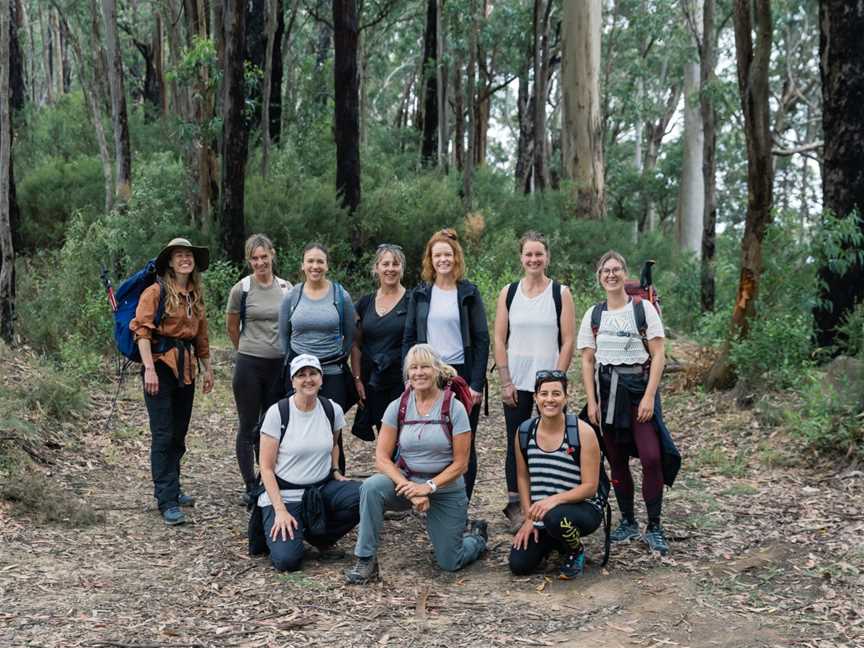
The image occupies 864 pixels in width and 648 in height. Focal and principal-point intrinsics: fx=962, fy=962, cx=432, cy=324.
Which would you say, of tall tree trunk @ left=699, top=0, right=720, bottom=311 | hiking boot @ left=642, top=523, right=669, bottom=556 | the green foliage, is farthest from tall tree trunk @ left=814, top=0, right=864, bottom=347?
the green foliage

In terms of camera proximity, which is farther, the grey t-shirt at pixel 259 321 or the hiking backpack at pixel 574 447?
the grey t-shirt at pixel 259 321

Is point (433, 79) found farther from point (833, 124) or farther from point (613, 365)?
point (613, 365)

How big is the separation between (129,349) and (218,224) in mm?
8775

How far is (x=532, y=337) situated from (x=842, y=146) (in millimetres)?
4775

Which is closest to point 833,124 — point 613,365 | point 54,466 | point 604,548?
point 613,365

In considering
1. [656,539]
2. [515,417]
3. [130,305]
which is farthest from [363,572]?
[130,305]

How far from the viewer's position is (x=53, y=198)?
17.1 metres

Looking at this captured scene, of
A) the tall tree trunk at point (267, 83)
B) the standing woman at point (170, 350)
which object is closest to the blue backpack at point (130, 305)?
the standing woman at point (170, 350)

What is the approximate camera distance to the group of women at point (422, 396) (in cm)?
542

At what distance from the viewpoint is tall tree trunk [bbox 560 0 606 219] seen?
2031cm

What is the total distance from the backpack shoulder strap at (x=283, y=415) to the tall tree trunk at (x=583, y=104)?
53.4 feet

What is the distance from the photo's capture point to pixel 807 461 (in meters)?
7.41

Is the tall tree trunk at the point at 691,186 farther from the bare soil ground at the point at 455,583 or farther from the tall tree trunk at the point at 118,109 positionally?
the bare soil ground at the point at 455,583

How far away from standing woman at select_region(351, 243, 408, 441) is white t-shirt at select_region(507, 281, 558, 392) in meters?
0.76
